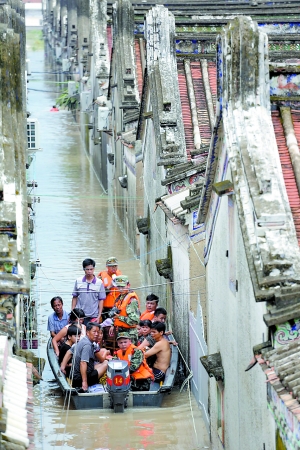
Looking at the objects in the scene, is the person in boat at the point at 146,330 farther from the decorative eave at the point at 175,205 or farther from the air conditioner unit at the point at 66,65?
the air conditioner unit at the point at 66,65

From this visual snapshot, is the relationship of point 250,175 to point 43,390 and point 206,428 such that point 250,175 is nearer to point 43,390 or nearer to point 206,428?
point 206,428

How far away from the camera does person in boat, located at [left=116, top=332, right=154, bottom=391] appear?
2012cm

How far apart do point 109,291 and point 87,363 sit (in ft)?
9.15

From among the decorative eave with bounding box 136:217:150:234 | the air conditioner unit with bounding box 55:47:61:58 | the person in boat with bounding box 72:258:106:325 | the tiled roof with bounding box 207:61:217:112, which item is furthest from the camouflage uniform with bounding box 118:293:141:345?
the air conditioner unit with bounding box 55:47:61:58

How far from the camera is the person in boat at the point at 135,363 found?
66.0 ft

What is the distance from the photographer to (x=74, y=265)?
32.8 metres

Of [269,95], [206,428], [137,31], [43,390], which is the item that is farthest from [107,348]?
[137,31]

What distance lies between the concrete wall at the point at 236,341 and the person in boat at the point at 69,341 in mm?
3467

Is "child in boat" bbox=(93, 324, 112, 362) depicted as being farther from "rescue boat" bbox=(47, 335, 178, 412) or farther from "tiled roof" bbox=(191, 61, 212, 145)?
"tiled roof" bbox=(191, 61, 212, 145)

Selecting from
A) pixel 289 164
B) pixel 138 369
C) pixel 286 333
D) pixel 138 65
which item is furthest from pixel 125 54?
pixel 286 333

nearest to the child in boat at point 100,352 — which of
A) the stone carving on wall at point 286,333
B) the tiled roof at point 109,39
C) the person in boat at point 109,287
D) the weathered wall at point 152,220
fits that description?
the person in boat at point 109,287

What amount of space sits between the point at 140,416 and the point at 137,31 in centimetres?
1863

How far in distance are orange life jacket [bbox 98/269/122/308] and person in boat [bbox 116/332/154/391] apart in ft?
6.75

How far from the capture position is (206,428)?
19.3 metres
